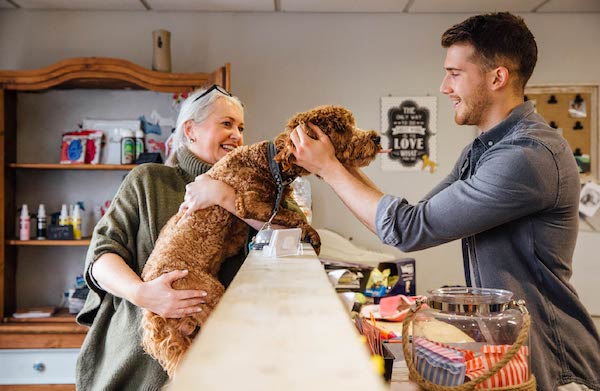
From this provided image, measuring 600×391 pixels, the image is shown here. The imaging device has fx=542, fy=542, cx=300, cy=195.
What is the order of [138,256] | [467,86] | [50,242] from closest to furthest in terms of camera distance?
1. [467,86]
2. [138,256]
3. [50,242]

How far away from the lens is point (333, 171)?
142 cm

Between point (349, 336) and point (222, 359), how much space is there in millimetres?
117

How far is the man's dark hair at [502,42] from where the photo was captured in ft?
4.86

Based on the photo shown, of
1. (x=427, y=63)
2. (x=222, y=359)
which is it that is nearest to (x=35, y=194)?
(x=427, y=63)

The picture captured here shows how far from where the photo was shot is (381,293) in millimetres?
2795

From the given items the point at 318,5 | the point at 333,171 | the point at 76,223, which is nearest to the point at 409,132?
the point at 318,5

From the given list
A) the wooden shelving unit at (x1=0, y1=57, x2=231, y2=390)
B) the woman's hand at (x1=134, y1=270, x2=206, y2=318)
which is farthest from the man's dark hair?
the wooden shelving unit at (x1=0, y1=57, x2=231, y2=390)

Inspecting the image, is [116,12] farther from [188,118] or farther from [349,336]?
[349,336]

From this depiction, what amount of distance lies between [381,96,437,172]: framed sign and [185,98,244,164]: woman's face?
7.38 ft

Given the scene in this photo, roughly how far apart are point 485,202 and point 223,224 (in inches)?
27.1

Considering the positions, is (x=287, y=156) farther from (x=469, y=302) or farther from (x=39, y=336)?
(x=39, y=336)

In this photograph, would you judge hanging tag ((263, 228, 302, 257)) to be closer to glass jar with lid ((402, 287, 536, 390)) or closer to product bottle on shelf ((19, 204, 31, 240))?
glass jar with lid ((402, 287, 536, 390))

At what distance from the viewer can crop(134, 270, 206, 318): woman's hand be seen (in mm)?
1289

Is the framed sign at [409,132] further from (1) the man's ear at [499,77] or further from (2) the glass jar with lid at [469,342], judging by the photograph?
(2) the glass jar with lid at [469,342]
